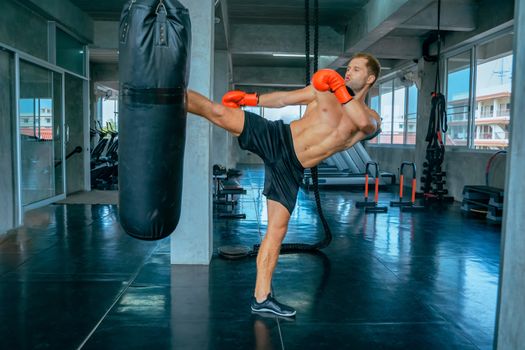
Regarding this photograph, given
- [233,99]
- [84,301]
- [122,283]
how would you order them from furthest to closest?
1. [122,283]
2. [84,301]
3. [233,99]

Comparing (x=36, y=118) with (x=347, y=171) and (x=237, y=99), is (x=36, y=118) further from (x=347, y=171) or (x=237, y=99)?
(x=347, y=171)

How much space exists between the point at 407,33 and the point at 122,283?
7.39 m

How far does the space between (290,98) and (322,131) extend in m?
0.32

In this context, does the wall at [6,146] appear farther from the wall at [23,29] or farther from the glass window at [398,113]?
the glass window at [398,113]

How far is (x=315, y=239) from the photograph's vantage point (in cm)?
470

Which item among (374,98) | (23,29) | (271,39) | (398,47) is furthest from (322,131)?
(374,98)

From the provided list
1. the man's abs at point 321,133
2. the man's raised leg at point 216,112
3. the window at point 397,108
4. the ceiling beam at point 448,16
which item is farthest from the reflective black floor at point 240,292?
the window at point 397,108

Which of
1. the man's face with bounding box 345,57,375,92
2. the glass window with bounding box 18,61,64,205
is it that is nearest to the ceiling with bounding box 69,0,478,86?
the glass window with bounding box 18,61,64,205

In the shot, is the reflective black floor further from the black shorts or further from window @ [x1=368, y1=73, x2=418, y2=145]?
window @ [x1=368, y1=73, x2=418, y2=145]

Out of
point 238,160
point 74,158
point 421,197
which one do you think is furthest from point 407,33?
point 238,160

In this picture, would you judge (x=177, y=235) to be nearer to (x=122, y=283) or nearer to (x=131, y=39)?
(x=122, y=283)

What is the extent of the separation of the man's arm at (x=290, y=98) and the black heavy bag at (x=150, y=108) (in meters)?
0.94

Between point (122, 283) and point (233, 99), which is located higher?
point (233, 99)

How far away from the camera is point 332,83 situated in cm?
230
